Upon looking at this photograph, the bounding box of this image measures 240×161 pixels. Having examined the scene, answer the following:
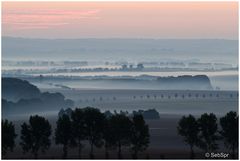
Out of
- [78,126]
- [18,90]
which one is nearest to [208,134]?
[78,126]

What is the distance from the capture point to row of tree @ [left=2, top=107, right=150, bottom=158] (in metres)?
48.0

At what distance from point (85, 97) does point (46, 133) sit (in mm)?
89046

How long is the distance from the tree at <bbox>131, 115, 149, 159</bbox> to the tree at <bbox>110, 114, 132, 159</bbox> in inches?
16.2

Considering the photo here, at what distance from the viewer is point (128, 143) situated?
4806cm

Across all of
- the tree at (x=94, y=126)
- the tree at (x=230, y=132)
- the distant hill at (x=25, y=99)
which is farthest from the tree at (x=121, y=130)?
the distant hill at (x=25, y=99)

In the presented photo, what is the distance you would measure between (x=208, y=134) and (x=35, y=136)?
12089mm

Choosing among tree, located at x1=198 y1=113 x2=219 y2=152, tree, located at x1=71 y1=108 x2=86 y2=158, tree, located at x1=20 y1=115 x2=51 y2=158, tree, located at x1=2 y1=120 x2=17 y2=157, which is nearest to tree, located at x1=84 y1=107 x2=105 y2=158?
tree, located at x1=71 y1=108 x2=86 y2=158

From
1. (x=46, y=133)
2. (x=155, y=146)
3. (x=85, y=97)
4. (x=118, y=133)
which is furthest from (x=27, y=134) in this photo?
(x=85, y=97)

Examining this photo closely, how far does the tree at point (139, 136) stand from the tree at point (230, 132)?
5417mm

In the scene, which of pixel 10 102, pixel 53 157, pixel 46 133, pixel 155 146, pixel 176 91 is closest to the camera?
pixel 53 157

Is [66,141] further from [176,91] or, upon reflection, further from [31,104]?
[176,91]

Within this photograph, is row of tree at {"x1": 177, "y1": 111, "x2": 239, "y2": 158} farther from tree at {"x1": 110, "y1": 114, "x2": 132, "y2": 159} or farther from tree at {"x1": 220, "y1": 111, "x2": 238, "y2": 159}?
tree at {"x1": 110, "y1": 114, "x2": 132, "y2": 159}

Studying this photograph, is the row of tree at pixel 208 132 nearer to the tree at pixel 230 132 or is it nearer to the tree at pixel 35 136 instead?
the tree at pixel 230 132

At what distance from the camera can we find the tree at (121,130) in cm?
4797
